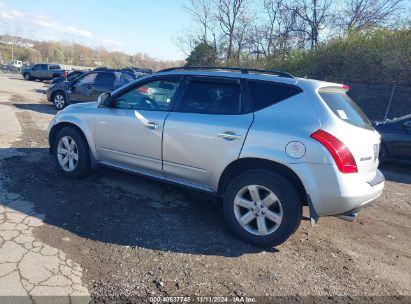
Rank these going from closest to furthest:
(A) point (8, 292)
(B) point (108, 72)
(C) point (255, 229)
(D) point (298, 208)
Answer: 1. (A) point (8, 292)
2. (D) point (298, 208)
3. (C) point (255, 229)
4. (B) point (108, 72)

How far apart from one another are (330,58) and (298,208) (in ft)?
44.4

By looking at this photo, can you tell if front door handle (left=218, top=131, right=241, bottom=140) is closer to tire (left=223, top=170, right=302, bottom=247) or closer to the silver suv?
the silver suv

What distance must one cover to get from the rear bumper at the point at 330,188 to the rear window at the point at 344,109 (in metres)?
0.64

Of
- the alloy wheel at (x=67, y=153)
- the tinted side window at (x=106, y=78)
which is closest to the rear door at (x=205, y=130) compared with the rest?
the alloy wheel at (x=67, y=153)

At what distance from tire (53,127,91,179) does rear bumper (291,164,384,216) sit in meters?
3.09

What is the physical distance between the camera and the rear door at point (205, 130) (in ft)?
12.2

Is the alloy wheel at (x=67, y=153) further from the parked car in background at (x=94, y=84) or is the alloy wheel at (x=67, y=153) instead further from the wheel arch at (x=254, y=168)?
the parked car in background at (x=94, y=84)

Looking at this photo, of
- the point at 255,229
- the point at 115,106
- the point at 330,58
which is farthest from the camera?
the point at 330,58

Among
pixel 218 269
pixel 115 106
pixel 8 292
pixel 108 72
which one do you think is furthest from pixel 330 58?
pixel 8 292

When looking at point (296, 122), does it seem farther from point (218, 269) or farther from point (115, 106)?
point (115, 106)

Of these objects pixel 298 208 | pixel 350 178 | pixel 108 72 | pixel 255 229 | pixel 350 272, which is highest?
pixel 108 72

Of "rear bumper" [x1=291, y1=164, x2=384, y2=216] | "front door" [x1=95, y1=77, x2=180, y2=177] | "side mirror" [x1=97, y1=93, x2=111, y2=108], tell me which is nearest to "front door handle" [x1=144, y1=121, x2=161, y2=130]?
"front door" [x1=95, y1=77, x2=180, y2=177]

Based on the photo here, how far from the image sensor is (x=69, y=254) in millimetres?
3230

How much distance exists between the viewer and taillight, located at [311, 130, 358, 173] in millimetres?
3232
